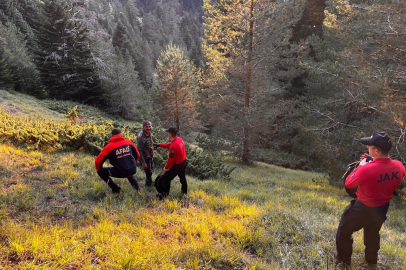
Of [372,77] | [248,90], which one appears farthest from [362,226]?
[248,90]

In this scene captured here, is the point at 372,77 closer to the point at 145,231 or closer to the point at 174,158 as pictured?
the point at 174,158

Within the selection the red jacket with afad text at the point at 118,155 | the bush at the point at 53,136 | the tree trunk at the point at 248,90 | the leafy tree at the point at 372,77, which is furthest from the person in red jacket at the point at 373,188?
the tree trunk at the point at 248,90

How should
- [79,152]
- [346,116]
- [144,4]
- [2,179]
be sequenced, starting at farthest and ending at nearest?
[144,4] < [346,116] < [79,152] < [2,179]

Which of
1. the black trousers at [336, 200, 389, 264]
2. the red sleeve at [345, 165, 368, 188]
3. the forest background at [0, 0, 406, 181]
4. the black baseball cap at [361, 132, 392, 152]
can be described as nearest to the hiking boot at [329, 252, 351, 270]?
the black trousers at [336, 200, 389, 264]

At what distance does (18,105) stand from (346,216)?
20001mm

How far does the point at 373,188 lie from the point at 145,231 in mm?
3503

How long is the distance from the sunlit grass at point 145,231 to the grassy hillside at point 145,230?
15mm

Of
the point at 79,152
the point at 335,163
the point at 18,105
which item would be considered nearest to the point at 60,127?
the point at 79,152

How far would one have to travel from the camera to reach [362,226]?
3297mm

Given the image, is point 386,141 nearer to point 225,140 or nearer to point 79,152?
point 79,152

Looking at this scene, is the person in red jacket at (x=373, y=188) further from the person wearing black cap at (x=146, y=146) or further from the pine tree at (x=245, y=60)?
the pine tree at (x=245, y=60)

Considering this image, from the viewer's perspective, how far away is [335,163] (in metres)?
10.5

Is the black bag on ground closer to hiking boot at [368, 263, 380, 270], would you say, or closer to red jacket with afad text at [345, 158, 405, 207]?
red jacket with afad text at [345, 158, 405, 207]

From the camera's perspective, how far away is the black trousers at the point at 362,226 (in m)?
3.19
